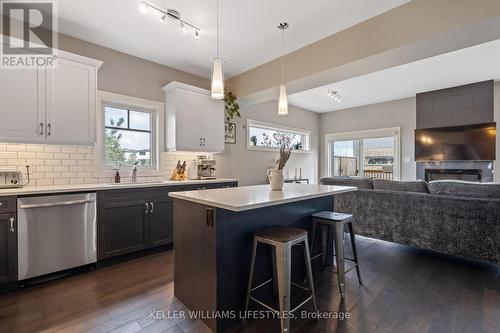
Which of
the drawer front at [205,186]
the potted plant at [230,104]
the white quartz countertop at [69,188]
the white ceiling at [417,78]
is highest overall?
the white ceiling at [417,78]

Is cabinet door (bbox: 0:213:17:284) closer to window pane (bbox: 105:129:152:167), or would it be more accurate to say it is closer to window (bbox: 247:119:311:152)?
window pane (bbox: 105:129:152:167)

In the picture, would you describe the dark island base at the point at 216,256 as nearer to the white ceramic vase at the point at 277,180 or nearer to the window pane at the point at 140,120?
the white ceramic vase at the point at 277,180

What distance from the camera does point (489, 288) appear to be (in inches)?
89.5

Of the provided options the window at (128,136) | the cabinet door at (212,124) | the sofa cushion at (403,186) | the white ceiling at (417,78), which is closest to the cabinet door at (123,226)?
the window at (128,136)

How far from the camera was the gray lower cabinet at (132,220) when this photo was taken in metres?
2.79

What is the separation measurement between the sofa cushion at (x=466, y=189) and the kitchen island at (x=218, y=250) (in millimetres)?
1752

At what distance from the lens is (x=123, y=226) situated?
2.92 metres

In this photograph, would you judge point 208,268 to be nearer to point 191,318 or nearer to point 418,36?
point 191,318

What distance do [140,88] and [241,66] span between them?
5.32ft

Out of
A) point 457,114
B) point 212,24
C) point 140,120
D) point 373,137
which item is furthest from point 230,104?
point 457,114

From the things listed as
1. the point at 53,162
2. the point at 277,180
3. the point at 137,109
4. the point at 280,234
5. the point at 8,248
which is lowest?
the point at 8,248

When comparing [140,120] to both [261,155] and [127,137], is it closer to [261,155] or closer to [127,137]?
[127,137]

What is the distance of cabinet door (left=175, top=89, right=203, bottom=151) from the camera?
3.71 m

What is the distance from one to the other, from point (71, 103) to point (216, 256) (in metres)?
2.49
